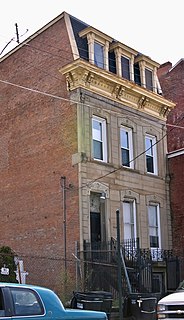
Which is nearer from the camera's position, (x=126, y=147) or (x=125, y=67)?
(x=126, y=147)

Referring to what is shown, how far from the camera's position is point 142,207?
2486 cm

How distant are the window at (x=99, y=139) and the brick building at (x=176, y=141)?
4383 millimetres

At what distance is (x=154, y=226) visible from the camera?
1003 inches

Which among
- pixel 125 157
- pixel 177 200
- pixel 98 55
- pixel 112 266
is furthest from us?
pixel 177 200

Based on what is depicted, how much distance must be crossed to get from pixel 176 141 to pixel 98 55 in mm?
8417

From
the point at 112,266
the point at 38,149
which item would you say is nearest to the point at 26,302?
the point at 112,266

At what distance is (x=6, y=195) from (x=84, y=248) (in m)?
6.16

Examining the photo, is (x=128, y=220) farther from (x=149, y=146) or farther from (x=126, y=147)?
(x=149, y=146)

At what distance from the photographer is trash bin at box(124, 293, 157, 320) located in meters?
17.3

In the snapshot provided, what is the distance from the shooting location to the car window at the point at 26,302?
8.58 meters

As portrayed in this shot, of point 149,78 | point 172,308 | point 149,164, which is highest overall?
point 149,78

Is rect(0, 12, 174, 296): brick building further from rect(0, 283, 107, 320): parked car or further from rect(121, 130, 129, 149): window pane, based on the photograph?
rect(0, 283, 107, 320): parked car

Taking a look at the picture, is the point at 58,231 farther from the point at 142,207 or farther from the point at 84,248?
the point at 142,207

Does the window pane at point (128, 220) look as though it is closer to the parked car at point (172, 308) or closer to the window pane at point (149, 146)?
the window pane at point (149, 146)
